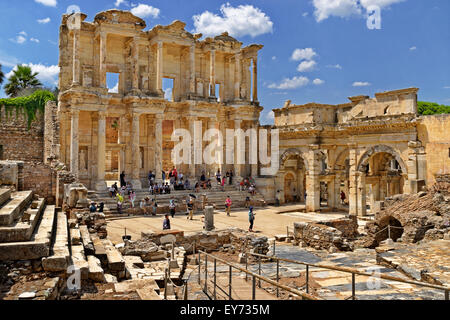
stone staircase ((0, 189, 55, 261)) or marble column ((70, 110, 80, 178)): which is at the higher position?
marble column ((70, 110, 80, 178))

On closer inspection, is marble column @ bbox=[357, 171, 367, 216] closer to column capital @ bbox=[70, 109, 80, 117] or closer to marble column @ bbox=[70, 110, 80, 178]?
marble column @ bbox=[70, 110, 80, 178]

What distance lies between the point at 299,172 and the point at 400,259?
23.3m

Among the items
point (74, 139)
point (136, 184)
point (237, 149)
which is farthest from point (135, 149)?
point (237, 149)

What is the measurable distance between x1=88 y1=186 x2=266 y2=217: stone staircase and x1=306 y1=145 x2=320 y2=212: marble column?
11.0ft

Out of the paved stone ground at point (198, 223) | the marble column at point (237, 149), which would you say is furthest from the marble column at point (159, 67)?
the paved stone ground at point (198, 223)

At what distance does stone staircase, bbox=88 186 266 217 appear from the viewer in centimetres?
2248

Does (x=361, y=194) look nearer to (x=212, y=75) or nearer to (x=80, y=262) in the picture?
(x=212, y=75)

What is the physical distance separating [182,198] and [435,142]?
15374 mm

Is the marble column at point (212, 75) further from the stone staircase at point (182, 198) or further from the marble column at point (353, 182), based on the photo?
the marble column at point (353, 182)

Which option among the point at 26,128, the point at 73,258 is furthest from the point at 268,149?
the point at 73,258

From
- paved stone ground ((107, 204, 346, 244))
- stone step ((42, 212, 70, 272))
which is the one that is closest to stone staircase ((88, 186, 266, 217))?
paved stone ground ((107, 204, 346, 244))

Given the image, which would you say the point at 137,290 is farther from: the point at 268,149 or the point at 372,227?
the point at 268,149

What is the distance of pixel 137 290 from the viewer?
7469 millimetres

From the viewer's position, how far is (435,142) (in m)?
21.2
